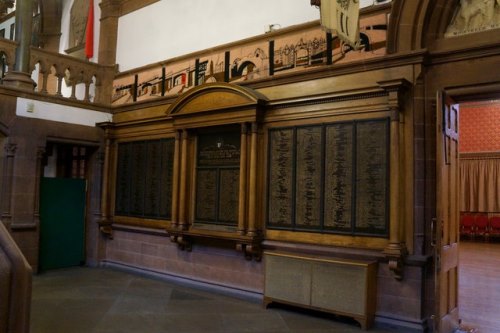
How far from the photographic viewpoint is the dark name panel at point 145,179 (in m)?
7.01

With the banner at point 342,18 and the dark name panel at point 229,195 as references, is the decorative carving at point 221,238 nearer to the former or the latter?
the dark name panel at point 229,195

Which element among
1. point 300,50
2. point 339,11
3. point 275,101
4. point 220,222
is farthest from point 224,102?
point 339,11

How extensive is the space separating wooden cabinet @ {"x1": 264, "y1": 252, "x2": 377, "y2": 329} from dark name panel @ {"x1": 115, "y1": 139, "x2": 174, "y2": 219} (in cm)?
239

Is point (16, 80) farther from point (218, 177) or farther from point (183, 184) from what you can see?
point (218, 177)

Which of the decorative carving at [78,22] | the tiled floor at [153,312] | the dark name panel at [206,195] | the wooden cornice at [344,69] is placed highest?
the decorative carving at [78,22]

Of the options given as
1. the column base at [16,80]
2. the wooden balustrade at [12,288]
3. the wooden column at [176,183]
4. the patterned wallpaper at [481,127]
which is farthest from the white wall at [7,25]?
the patterned wallpaper at [481,127]

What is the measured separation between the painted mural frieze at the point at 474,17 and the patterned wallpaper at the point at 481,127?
10238 mm

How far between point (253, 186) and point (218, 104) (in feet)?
4.28

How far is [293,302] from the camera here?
199 inches

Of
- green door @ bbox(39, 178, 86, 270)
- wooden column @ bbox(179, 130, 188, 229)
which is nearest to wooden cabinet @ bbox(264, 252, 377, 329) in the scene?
wooden column @ bbox(179, 130, 188, 229)

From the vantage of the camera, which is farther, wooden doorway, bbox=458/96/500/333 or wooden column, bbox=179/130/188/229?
wooden doorway, bbox=458/96/500/333

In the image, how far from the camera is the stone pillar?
6.89 m

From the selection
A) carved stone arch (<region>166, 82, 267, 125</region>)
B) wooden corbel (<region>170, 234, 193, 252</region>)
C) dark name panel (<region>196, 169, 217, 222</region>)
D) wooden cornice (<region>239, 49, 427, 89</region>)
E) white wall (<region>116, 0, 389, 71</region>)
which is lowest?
wooden corbel (<region>170, 234, 193, 252</region>)

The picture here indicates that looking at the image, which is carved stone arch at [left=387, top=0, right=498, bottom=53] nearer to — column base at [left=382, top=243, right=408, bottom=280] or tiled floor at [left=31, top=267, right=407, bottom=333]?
column base at [left=382, top=243, right=408, bottom=280]
